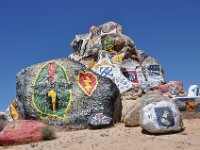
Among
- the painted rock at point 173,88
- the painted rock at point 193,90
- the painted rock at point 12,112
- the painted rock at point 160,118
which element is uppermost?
the painted rock at point 173,88

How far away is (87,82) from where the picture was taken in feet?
45.7

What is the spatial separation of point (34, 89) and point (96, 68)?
10136 millimetres

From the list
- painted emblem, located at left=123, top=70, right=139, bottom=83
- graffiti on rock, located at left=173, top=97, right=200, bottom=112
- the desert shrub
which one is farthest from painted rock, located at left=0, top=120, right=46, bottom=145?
painted emblem, located at left=123, top=70, right=139, bottom=83

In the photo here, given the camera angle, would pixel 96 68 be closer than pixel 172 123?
No

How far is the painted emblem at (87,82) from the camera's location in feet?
44.9

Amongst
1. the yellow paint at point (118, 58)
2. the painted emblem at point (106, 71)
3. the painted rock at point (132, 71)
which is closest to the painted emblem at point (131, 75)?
the painted rock at point (132, 71)

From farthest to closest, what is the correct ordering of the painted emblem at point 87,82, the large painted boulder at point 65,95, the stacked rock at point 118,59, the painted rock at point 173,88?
1. the stacked rock at point 118,59
2. the painted rock at point 173,88
3. the painted emblem at point 87,82
4. the large painted boulder at point 65,95

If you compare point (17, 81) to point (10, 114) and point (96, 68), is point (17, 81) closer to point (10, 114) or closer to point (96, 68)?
point (10, 114)

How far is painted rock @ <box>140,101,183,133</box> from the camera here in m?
10.5

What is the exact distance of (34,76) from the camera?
46.5 feet

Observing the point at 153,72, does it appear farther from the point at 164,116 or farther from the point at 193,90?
the point at 164,116

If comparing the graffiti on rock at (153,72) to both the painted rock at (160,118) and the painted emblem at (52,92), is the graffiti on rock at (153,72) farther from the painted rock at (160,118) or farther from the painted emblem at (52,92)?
the painted rock at (160,118)

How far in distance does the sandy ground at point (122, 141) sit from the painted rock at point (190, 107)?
2.90 ft

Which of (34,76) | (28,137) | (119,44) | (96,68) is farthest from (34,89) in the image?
(119,44)
